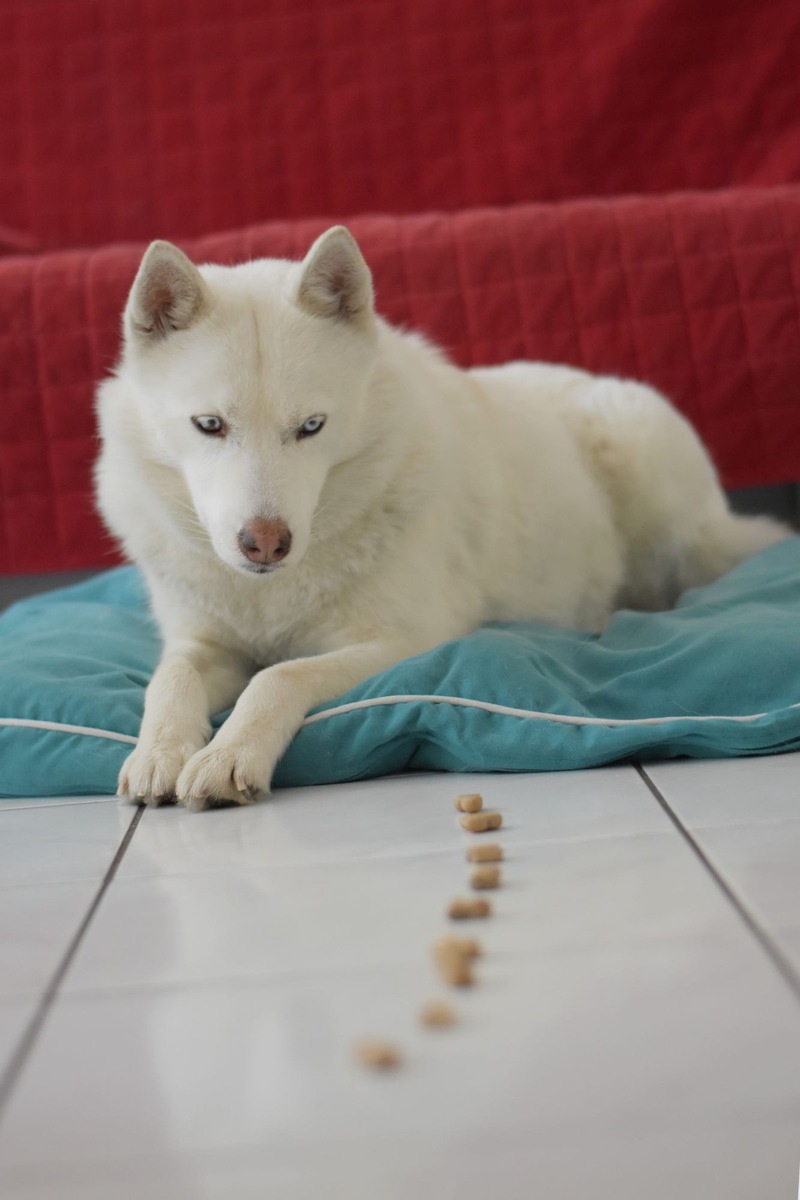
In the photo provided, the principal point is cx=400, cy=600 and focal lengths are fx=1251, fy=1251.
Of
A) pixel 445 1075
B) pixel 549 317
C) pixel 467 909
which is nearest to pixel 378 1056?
pixel 445 1075

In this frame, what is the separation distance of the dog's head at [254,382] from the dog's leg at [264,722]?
7.2 inches

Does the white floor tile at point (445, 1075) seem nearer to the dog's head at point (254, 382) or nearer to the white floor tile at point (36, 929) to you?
the white floor tile at point (36, 929)

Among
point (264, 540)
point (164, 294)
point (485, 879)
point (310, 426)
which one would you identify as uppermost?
point (164, 294)

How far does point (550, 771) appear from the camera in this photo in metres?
1.85

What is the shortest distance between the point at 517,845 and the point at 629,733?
0.37 m

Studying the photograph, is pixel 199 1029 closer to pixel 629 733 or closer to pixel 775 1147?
pixel 775 1147

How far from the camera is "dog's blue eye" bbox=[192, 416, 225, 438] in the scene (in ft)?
6.34

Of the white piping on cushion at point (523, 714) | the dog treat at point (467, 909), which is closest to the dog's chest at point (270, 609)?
the white piping on cushion at point (523, 714)

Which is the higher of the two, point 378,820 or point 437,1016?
point 437,1016

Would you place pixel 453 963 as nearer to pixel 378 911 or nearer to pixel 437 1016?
pixel 437 1016

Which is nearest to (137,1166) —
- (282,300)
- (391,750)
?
(391,750)

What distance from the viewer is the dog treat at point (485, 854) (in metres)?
1.43

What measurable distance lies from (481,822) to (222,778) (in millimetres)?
405

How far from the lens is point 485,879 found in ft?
4.45
